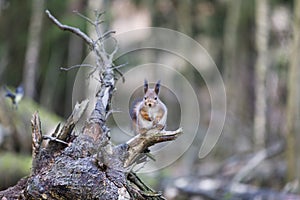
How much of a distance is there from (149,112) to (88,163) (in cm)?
31

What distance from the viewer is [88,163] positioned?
1852mm

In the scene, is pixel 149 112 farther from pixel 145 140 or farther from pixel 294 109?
pixel 294 109

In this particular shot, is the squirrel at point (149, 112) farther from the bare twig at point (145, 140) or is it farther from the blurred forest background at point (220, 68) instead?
the blurred forest background at point (220, 68)

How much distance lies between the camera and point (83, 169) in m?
1.83

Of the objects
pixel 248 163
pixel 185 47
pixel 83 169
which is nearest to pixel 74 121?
pixel 83 169

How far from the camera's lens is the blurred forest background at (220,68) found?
4.98 meters

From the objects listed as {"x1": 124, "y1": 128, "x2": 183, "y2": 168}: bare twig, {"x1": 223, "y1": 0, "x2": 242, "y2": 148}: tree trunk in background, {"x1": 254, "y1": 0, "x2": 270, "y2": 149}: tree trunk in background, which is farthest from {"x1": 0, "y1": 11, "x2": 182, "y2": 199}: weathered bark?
{"x1": 223, "y1": 0, "x2": 242, "y2": 148}: tree trunk in background

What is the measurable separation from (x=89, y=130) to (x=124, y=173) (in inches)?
8.9

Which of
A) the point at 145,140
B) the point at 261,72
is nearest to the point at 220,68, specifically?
the point at 261,72

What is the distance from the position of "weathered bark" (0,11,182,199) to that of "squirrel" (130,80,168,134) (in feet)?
0.10

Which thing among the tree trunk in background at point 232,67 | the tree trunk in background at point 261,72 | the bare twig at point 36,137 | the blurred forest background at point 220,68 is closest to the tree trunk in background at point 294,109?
the blurred forest background at point 220,68

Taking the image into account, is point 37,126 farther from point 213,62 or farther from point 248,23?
point 213,62

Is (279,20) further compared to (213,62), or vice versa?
(213,62)

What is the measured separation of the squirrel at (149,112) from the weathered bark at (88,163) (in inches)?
1.1
